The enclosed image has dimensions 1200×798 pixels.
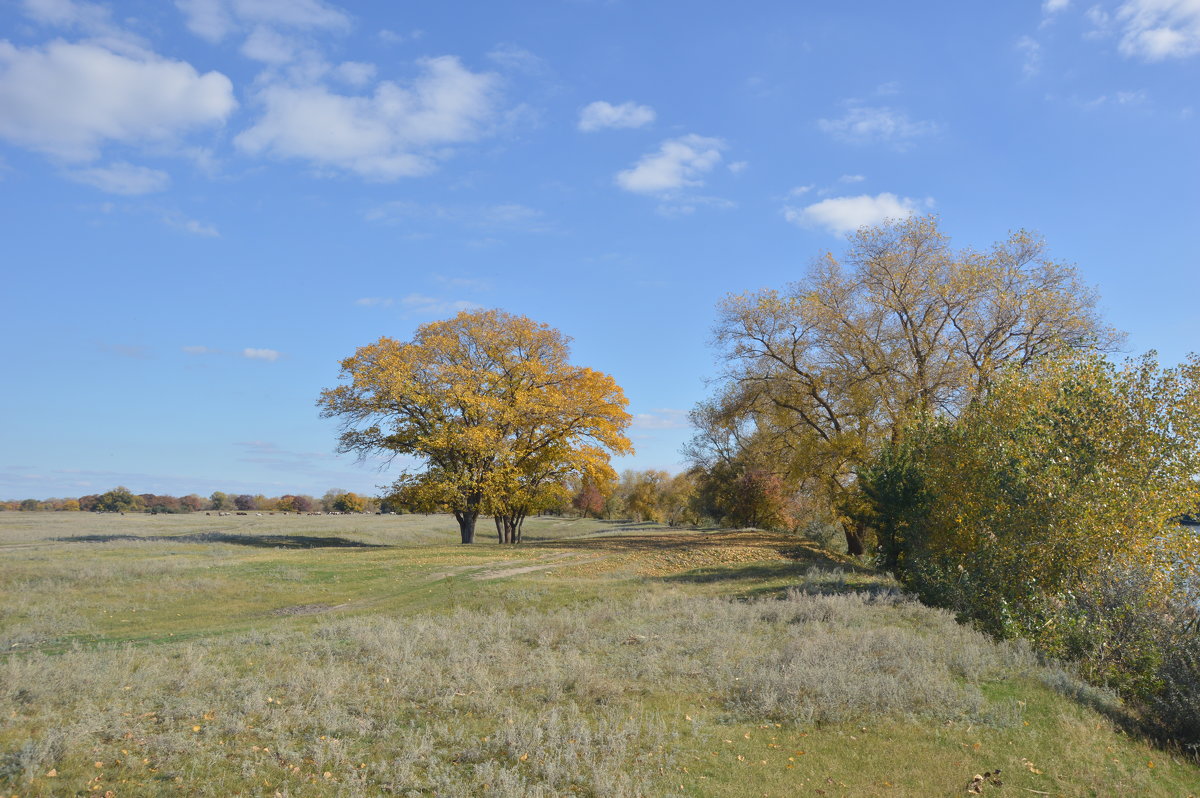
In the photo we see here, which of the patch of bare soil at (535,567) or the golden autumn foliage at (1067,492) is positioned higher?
the golden autumn foliage at (1067,492)

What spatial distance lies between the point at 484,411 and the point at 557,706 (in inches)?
1115

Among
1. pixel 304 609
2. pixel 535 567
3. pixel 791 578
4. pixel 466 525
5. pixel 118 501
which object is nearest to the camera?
pixel 304 609

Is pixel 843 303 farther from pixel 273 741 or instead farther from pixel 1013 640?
pixel 273 741

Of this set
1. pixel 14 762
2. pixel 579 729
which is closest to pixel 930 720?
pixel 579 729

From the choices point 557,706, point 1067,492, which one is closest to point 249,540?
point 557,706

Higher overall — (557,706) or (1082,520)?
(1082,520)

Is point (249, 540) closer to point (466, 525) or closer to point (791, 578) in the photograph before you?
point (466, 525)

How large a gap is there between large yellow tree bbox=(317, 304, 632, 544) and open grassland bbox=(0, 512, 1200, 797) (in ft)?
61.8

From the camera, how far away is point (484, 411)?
3731 cm

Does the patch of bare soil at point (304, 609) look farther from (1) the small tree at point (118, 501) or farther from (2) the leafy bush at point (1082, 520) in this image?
(1) the small tree at point (118, 501)

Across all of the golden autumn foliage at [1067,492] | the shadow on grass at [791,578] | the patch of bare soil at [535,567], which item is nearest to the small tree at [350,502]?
the patch of bare soil at [535,567]

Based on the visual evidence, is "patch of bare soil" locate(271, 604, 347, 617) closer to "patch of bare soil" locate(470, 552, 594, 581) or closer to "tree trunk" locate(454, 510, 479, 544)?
"patch of bare soil" locate(470, 552, 594, 581)

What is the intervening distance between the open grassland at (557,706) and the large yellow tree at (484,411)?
742 inches

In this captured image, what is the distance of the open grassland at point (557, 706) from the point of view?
26.0ft
